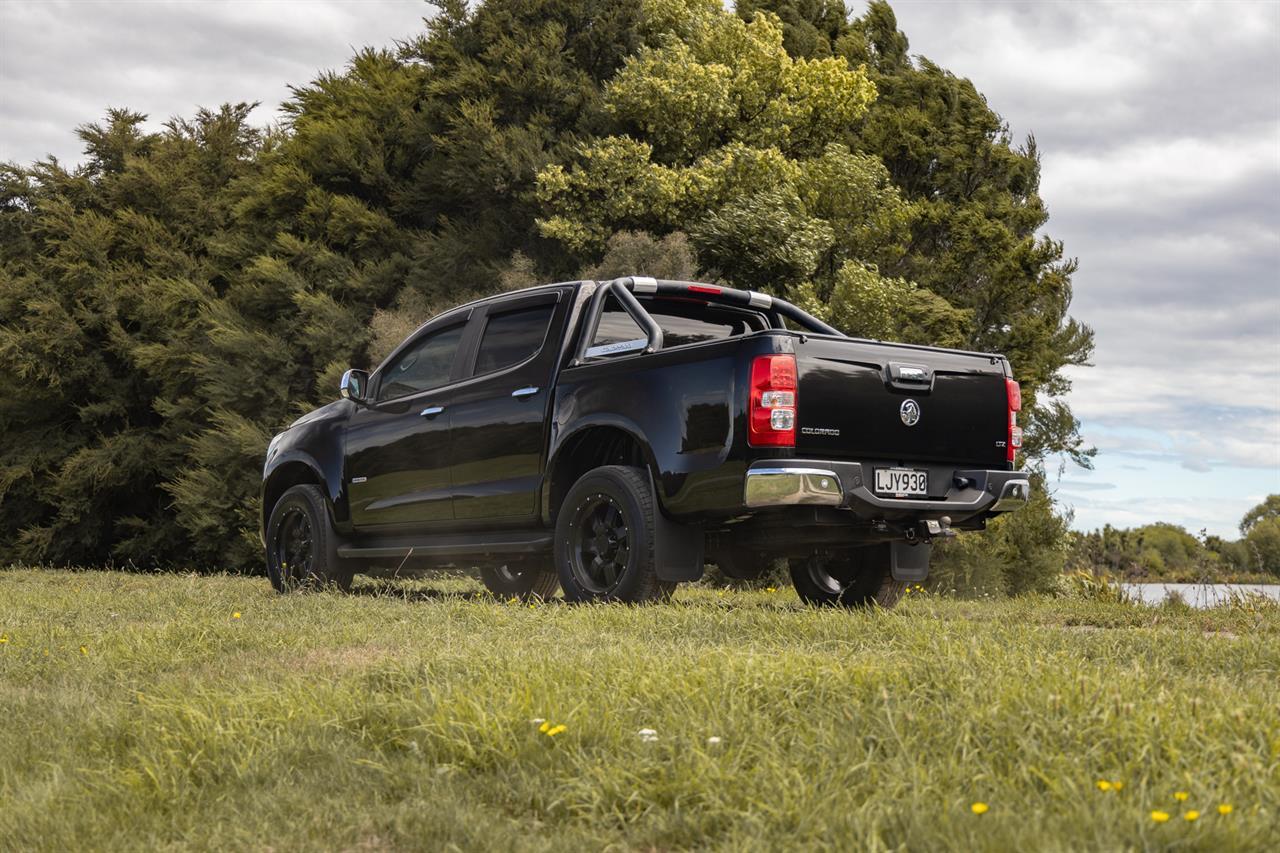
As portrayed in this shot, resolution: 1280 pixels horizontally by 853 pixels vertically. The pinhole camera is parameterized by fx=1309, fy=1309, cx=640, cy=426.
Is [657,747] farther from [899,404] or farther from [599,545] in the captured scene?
[599,545]

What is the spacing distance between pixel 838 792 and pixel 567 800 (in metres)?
0.71

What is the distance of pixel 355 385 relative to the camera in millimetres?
9867

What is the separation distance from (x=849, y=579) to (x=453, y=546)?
2665 mm

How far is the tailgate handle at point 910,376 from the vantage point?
716 centimetres

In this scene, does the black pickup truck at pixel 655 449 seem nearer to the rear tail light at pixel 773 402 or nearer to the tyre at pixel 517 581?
the rear tail light at pixel 773 402

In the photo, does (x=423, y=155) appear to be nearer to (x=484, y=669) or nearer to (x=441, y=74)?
(x=441, y=74)

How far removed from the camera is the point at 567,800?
342cm

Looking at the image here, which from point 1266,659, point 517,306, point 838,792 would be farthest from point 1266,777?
point 517,306

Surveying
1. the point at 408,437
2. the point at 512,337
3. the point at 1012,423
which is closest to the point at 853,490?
the point at 1012,423

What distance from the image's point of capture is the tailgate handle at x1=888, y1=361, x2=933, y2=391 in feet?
23.5

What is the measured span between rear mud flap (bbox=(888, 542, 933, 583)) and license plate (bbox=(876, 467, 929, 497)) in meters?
0.88

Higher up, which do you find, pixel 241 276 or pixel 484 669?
pixel 241 276

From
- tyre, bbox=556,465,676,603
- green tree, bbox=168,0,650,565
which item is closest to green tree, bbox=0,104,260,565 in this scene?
green tree, bbox=168,0,650,565

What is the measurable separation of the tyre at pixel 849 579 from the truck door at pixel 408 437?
2474mm
